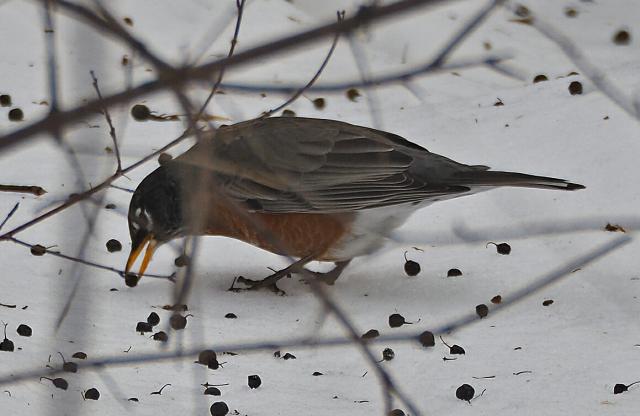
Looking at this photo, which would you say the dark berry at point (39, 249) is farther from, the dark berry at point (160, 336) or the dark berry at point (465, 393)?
the dark berry at point (465, 393)

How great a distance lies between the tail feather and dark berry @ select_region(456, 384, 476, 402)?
113 cm

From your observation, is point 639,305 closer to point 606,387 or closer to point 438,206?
point 606,387

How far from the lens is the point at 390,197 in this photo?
4.18m

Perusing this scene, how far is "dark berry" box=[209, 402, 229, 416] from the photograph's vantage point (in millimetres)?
3000

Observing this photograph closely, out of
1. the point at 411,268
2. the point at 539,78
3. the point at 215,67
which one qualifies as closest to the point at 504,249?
the point at 411,268

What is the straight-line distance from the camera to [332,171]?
4.28 meters

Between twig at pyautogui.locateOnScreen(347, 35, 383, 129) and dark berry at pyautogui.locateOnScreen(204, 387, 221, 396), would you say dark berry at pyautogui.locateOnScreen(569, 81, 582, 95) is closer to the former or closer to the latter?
dark berry at pyautogui.locateOnScreen(204, 387, 221, 396)

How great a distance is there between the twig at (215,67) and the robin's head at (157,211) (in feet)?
10.1

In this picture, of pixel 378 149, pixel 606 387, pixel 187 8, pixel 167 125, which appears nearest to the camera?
pixel 606 387

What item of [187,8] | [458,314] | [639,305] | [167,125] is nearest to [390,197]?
[458,314]

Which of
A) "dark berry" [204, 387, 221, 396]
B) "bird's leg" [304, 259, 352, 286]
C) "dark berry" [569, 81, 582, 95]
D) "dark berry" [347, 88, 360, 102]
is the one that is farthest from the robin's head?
"dark berry" [569, 81, 582, 95]

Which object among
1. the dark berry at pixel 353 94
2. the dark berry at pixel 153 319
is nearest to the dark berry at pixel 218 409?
the dark berry at pixel 153 319

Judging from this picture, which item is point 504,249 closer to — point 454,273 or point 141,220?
point 454,273

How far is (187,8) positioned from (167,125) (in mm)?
1542
